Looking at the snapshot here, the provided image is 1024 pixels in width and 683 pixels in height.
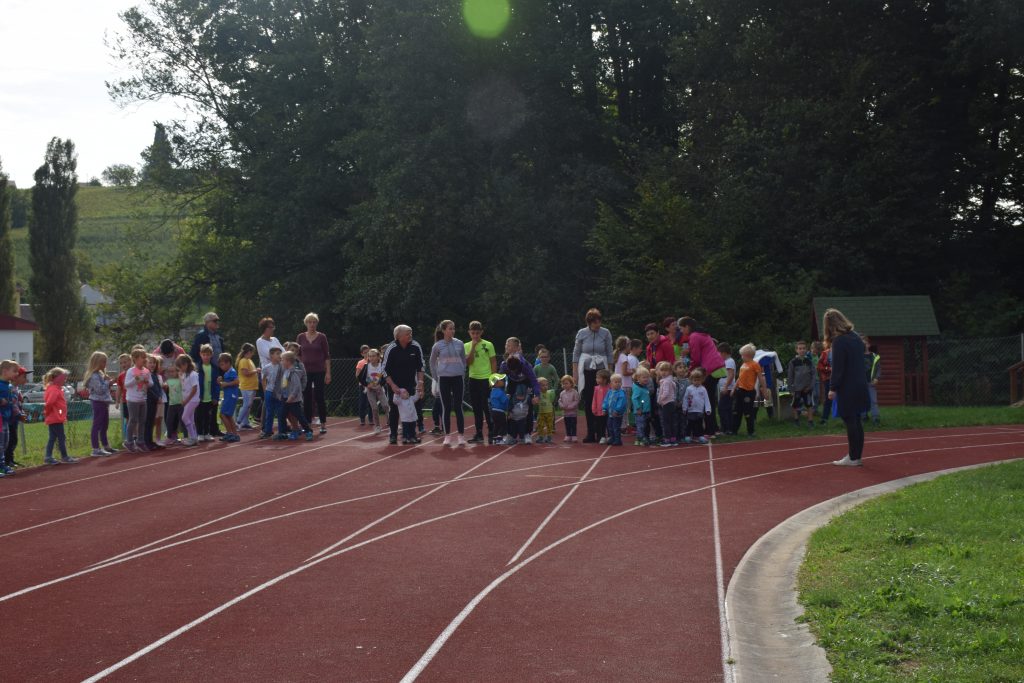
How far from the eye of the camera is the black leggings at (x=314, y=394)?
2020 cm

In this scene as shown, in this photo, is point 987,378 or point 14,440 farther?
point 987,378

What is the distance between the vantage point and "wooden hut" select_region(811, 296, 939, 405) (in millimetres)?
28484

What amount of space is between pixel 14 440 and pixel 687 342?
35.1ft

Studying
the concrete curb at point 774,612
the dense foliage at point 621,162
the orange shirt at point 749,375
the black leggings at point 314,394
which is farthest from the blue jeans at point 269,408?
the dense foliage at point 621,162

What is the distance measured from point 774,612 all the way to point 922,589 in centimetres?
100

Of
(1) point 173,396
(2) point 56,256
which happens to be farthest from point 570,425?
(2) point 56,256

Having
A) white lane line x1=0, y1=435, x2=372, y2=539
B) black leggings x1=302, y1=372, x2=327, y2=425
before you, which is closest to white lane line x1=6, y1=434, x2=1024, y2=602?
white lane line x1=0, y1=435, x2=372, y2=539

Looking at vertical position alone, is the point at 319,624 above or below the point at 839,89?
below

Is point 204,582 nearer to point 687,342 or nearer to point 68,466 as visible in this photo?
point 68,466

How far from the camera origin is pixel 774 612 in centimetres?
781

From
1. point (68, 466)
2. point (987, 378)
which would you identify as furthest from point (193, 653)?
point (987, 378)

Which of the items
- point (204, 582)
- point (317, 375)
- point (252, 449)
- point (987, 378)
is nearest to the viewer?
point (204, 582)

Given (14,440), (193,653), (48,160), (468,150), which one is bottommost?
(193,653)

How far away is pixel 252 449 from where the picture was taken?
18.2m
